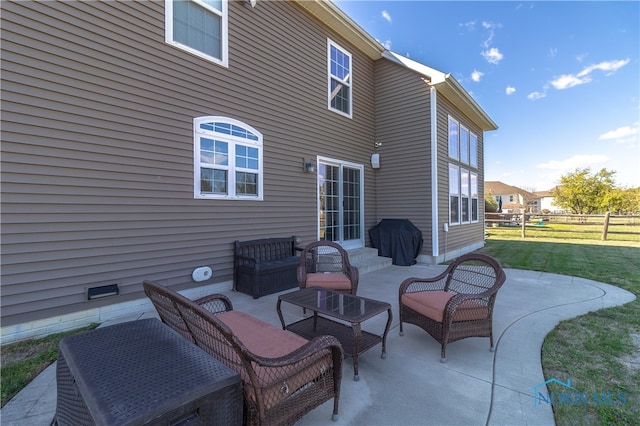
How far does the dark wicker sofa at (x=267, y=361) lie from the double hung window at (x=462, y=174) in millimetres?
7376

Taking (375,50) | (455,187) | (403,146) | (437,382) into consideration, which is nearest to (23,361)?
(437,382)

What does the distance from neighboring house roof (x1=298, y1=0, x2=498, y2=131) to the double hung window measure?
0.70m

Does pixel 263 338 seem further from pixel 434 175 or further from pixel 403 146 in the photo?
pixel 403 146

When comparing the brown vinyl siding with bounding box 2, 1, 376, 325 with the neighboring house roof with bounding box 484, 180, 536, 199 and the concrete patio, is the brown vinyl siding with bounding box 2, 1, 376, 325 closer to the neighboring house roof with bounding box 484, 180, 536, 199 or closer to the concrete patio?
the concrete patio

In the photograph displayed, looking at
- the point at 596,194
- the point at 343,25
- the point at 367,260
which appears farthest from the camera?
the point at 596,194

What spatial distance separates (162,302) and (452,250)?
7979mm

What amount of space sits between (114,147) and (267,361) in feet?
12.1

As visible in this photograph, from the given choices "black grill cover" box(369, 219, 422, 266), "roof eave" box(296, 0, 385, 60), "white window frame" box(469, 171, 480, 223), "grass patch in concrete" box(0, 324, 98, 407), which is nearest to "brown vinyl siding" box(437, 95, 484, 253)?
"white window frame" box(469, 171, 480, 223)

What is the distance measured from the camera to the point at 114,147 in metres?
A: 3.62

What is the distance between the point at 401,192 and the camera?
7.73 meters

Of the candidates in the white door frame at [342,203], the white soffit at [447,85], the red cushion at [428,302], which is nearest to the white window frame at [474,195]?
the white soffit at [447,85]

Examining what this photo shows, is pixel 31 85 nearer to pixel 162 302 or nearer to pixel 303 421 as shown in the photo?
pixel 162 302

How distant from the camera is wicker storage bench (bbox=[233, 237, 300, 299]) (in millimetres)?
4465

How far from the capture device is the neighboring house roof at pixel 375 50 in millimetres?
6285
